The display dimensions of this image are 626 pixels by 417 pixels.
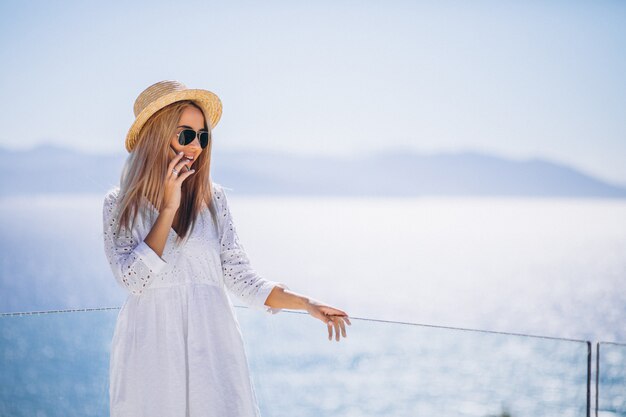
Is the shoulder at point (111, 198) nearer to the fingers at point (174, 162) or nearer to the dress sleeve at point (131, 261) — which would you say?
the dress sleeve at point (131, 261)

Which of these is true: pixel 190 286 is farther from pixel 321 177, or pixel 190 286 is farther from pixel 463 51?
pixel 321 177

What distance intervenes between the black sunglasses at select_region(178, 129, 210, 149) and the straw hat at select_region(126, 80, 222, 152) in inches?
2.0

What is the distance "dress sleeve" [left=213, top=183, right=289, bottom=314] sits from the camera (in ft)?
7.80

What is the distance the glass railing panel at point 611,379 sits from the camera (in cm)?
275

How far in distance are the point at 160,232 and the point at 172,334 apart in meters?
0.28

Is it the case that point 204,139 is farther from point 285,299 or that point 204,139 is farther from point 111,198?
point 285,299

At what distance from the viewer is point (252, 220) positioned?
5266 cm

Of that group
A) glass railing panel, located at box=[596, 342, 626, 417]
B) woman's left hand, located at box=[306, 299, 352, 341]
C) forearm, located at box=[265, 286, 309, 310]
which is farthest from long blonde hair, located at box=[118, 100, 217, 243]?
glass railing panel, located at box=[596, 342, 626, 417]

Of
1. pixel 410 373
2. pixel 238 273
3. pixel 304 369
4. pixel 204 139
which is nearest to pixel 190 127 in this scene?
pixel 204 139

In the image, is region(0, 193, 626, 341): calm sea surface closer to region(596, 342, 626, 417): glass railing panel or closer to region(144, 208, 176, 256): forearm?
region(596, 342, 626, 417): glass railing panel

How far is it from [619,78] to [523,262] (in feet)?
41.2

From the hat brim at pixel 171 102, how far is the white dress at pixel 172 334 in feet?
0.66

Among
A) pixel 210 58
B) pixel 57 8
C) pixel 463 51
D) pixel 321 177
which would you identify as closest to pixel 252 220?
pixel 321 177

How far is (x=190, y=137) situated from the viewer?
2.36m
